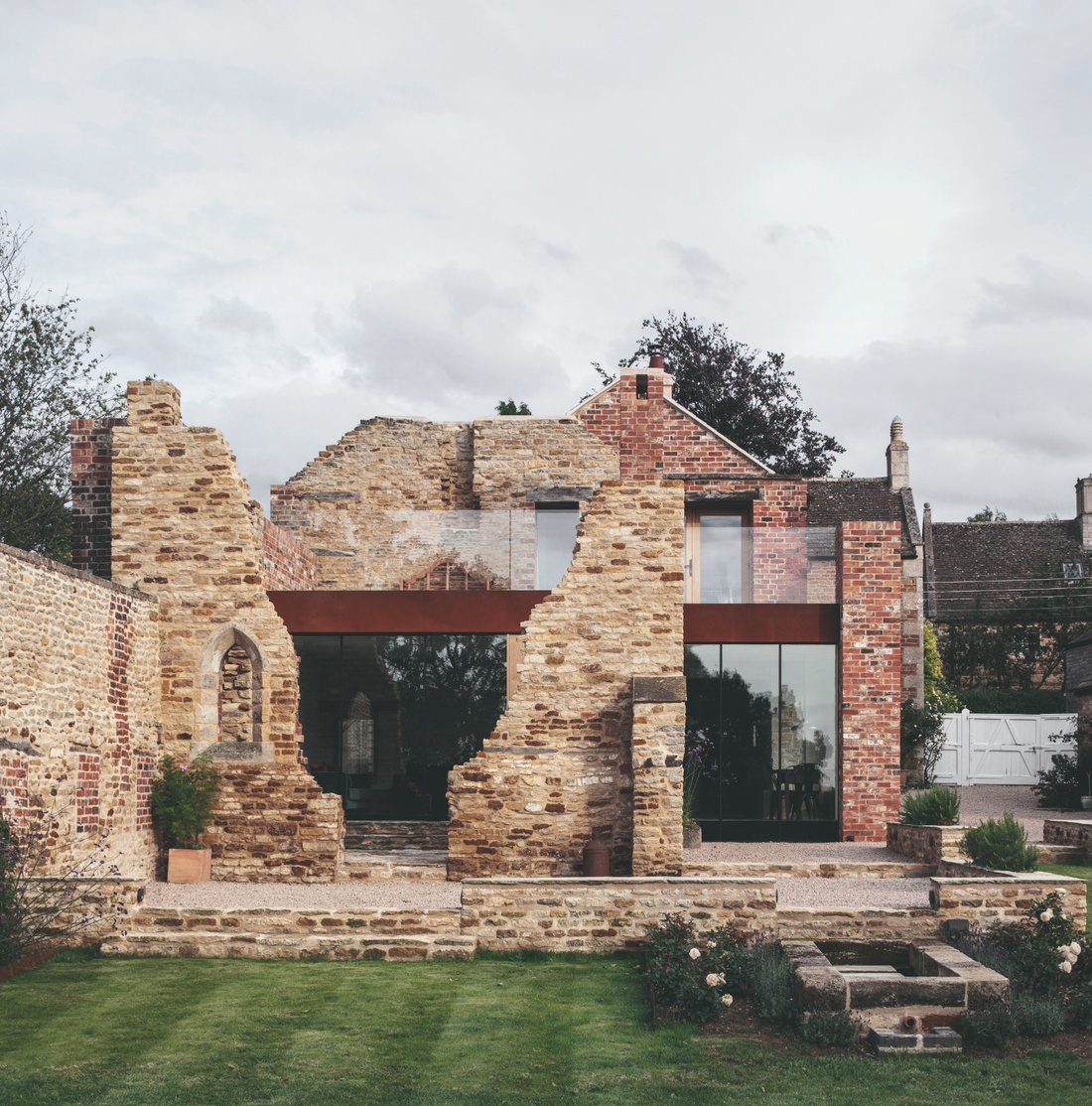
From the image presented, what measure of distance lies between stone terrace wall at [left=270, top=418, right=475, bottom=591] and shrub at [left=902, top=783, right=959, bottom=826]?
9292 mm

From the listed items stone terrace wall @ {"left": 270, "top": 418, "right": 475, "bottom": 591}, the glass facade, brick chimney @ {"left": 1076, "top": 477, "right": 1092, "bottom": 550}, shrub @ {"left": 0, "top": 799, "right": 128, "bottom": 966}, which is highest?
brick chimney @ {"left": 1076, "top": 477, "right": 1092, "bottom": 550}

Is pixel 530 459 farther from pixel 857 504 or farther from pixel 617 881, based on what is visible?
pixel 617 881

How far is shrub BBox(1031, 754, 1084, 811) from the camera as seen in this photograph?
22250 millimetres

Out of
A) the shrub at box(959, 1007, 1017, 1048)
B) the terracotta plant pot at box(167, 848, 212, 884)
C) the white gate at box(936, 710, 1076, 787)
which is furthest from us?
the white gate at box(936, 710, 1076, 787)

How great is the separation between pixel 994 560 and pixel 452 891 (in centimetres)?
3047

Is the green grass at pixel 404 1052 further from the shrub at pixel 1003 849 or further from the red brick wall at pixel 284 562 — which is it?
the red brick wall at pixel 284 562

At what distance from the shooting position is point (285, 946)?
10289 millimetres

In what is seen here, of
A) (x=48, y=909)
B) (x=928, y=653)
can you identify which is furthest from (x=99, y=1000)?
(x=928, y=653)

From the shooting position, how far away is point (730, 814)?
672 inches

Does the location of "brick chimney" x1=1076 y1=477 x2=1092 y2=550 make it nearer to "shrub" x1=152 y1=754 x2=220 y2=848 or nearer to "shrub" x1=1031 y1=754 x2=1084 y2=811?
"shrub" x1=1031 y1=754 x2=1084 y2=811

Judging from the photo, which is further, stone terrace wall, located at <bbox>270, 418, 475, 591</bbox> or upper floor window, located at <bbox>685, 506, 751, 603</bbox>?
stone terrace wall, located at <bbox>270, 418, 475, 591</bbox>

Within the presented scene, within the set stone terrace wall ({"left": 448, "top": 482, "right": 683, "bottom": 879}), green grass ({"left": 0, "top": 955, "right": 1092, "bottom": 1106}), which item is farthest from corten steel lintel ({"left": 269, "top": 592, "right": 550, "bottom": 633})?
green grass ({"left": 0, "top": 955, "right": 1092, "bottom": 1106})

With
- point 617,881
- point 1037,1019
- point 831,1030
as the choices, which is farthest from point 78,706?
point 1037,1019

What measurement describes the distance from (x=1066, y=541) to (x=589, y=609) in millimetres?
30071
